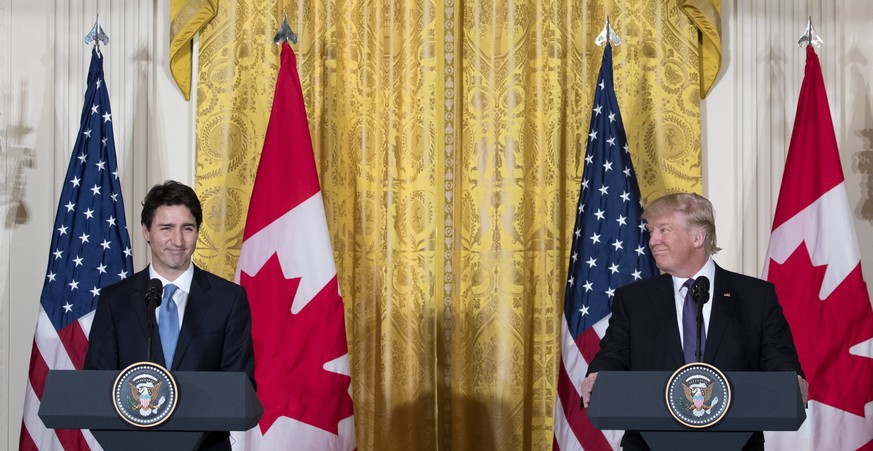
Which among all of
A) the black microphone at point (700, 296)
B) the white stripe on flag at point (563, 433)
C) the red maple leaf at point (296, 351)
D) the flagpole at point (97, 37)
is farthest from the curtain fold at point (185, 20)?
the black microphone at point (700, 296)

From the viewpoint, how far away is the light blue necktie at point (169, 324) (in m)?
3.37

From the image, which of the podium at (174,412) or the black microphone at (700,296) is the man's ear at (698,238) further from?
the podium at (174,412)

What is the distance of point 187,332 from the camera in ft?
11.0

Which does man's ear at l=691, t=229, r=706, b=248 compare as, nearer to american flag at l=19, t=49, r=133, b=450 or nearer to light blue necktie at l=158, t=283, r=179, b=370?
light blue necktie at l=158, t=283, r=179, b=370

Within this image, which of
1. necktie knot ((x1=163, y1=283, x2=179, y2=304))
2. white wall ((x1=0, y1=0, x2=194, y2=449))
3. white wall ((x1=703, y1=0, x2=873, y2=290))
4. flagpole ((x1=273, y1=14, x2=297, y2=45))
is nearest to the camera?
necktie knot ((x1=163, y1=283, x2=179, y2=304))

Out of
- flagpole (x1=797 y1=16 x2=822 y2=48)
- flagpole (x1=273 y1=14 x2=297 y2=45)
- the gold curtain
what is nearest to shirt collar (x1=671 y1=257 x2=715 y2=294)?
the gold curtain

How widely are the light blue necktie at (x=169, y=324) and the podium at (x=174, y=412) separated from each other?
0.41 m

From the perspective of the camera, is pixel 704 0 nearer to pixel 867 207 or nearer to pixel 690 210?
pixel 867 207

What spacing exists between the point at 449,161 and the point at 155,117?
148 cm

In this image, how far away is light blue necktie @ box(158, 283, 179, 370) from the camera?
3.37 metres

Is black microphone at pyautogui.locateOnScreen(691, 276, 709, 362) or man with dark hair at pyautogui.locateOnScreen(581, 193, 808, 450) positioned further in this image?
man with dark hair at pyautogui.locateOnScreen(581, 193, 808, 450)

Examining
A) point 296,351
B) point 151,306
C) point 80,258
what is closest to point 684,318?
point 151,306

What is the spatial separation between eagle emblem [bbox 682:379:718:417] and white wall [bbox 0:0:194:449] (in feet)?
10.9

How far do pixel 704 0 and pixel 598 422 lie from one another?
3.12 metres
